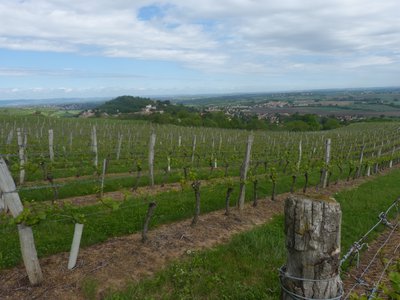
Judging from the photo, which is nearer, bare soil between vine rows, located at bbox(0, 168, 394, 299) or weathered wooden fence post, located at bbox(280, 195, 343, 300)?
weathered wooden fence post, located at bbox(280, 195, 343, 300)

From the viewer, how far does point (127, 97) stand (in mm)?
140875

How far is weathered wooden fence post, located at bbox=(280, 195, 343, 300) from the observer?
277 centimetres

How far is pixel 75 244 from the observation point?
5480 millimetres

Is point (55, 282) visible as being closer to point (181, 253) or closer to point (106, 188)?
point (181, 253)

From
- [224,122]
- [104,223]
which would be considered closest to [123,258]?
[104,223]

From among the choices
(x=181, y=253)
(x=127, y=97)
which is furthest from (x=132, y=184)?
(x=127, y=97)

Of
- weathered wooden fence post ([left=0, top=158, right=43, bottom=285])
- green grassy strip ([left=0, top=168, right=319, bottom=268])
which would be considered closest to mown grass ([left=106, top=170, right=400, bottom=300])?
weathered wooden fence post ([left=0, top=158, right=43, bottom=285])

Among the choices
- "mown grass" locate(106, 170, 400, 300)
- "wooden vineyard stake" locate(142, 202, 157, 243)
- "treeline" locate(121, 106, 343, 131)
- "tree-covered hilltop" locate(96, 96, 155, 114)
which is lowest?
"treeline" locate(121, 106, 343, 131)

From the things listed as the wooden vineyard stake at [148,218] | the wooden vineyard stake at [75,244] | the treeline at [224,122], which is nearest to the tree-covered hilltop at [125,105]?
the treeline at [224,122]

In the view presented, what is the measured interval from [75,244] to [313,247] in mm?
4037

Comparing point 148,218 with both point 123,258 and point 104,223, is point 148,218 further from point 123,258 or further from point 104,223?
point 104,223

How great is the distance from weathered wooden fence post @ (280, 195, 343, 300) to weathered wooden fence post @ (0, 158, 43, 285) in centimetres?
366

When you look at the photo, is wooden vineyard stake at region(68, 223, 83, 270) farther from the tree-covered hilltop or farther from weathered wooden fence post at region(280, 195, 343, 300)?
the tree-covered hilltop

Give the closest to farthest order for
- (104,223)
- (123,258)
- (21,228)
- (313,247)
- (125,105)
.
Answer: (313,247) < (21,228) < (123,258) < (104,223) < (125,105)
